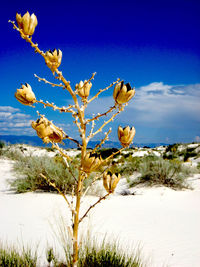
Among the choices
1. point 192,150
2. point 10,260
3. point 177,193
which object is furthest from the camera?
point 192,150

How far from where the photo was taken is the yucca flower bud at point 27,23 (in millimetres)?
1061

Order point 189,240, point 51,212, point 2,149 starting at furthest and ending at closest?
point 2,149, point 51,212, point 189,240

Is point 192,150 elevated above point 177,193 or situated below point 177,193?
above

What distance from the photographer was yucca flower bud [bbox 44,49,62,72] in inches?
43.4

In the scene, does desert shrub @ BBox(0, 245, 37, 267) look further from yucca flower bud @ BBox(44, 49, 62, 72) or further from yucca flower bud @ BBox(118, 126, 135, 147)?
yucca flower bud @ BBox(44, 49, 62, 72)

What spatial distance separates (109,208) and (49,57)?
3.61m

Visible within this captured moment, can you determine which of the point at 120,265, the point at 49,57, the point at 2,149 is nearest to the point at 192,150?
the point at 2,149

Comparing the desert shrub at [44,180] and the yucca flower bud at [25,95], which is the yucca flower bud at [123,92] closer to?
the yucca flower bud at [25,95]

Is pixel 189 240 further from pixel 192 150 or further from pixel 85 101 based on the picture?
pixel 192 150

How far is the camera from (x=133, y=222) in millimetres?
3492

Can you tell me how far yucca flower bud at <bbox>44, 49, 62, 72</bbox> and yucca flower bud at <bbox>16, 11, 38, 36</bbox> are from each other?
13 centimetres

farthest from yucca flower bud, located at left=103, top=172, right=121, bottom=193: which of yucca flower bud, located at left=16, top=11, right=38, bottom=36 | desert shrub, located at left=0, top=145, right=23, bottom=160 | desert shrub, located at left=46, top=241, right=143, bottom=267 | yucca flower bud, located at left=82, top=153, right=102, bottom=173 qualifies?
desert shrub, located at left=0, top=145, right=23, bottom=160

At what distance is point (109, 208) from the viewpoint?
425 centimetres

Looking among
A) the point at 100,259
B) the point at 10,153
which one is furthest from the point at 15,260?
the point at 10,153
